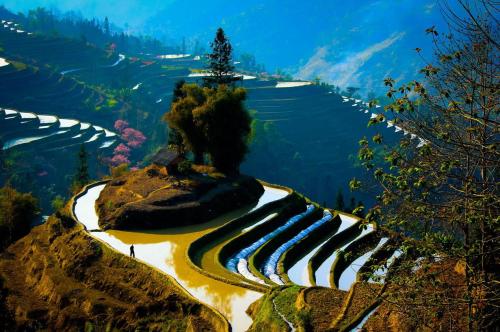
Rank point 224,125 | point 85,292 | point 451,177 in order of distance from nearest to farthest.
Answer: point 451,177 → point 85,292 → point 224,125

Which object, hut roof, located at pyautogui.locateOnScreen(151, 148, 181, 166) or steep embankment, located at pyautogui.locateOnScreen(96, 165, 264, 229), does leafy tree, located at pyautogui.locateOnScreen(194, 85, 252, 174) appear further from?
hut roof, located at pyautogui.locateOnScreen(151, 148, 181, 166)

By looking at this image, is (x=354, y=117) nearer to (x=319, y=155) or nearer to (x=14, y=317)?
(x=319, y=155)

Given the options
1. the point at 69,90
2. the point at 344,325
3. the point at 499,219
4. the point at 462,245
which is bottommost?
the point at 344,325

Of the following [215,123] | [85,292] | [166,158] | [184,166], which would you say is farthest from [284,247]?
[166,158]

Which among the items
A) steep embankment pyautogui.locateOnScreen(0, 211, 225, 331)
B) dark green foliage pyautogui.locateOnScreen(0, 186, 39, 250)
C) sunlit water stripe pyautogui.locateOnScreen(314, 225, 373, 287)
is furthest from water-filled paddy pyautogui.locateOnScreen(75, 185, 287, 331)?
sunlit water stripe pyautogui.locateOnScreen(314, 225, 373, 287)

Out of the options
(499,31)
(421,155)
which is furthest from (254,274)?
(499,31)

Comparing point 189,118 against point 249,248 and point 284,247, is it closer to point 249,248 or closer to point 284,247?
point 249,248

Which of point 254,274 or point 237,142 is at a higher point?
point 237,142
